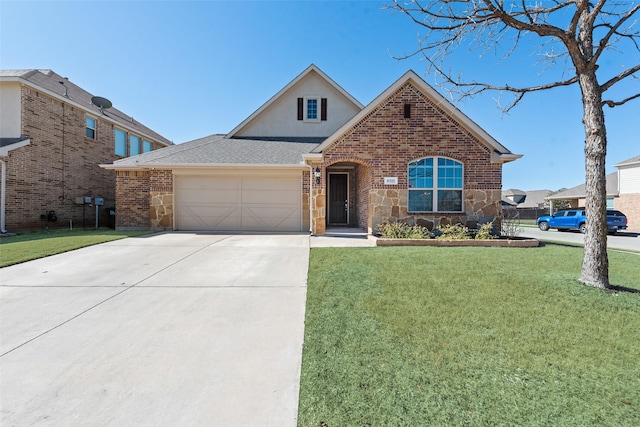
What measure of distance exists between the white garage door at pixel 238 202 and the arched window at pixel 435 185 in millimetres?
4653

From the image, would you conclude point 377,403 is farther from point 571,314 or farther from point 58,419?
point 571,314

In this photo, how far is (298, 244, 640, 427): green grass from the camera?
2268 millimetres

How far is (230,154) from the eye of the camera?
42.4 feet

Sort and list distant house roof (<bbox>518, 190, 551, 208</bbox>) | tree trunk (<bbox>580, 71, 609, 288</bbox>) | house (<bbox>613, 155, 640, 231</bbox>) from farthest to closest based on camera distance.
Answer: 1. distant house roof (<bbox>518, 190, 551, 208</bbox>)
2. house (<bbox>613, 155, 640, 231</bbox>)
3. tree trunk (<bbox>580, 71, 609, 288</bbox>)

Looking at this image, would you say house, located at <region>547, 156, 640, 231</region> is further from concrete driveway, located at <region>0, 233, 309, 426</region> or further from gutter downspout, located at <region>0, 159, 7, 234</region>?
gutter downspout, located at <region>0, 159, 7, 234</region>

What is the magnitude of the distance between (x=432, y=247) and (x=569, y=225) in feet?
58.0

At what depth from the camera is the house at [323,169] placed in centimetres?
1034

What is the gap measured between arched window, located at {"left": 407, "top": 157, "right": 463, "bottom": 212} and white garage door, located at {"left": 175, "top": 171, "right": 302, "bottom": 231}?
465 cm

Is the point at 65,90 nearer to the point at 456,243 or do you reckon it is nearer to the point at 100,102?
the point at 100,102

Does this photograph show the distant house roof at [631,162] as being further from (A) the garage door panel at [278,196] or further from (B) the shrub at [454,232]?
(A) the garage door panel at [278,196]

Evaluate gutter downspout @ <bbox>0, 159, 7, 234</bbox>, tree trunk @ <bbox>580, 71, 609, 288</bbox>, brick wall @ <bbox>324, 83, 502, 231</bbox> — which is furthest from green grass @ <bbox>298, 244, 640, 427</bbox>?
gutter downspout @ <bbox>0, 159, 7, 234</bbox>

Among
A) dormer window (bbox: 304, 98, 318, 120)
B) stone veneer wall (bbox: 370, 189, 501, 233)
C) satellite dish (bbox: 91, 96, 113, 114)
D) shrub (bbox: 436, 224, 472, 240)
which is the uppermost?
satellite dish (bbox: 91, 96, 113, 114)

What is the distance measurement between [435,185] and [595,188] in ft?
18.2

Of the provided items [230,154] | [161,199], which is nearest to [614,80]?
[230,154]
